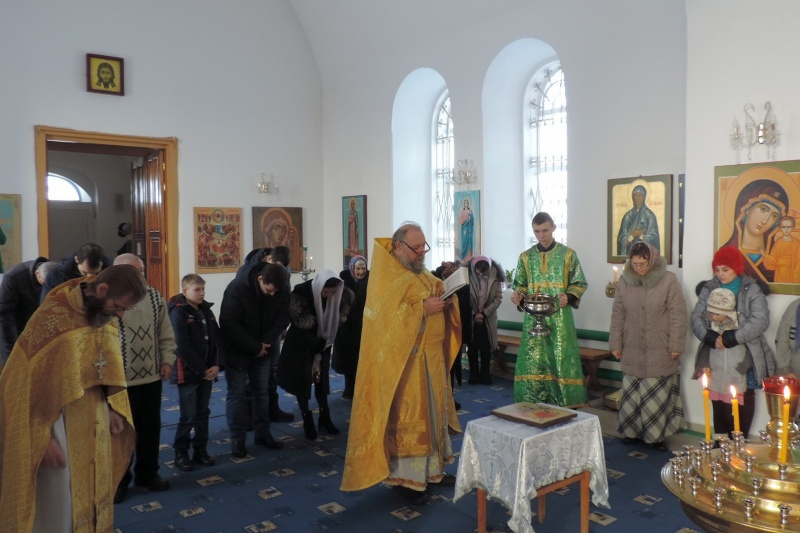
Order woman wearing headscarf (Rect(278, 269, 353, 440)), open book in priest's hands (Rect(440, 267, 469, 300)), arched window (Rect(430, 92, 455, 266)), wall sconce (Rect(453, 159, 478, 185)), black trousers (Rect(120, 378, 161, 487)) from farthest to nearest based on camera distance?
1. arched window (Rect(430, 92, 455, 266))
2. wall sconce (Rect(453, 159, 478, 185))
3. woman wearing headscarf (Rect(278, 269, 353, 440))
4. black trousers (Rect(120, 378, 161, 487))
5. open book in priest's hands (Rect(440, 267, 469, 300))

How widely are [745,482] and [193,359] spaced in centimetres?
407

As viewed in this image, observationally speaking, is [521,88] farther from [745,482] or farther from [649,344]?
[745,482]

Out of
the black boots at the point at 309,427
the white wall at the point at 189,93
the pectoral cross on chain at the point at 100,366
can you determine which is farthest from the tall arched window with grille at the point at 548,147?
the pectoral cross on chain at the point at 100,366

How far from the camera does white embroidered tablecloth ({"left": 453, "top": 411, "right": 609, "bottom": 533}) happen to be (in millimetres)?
3531

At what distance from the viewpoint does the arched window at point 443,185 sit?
1089 cm

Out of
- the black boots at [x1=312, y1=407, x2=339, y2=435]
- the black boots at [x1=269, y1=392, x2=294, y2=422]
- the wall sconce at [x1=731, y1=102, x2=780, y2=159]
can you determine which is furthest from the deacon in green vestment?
the black boots at [x1=269, y1=392, x2=294, y2=422]

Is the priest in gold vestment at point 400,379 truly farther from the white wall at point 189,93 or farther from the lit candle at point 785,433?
the white wall at point 189,93

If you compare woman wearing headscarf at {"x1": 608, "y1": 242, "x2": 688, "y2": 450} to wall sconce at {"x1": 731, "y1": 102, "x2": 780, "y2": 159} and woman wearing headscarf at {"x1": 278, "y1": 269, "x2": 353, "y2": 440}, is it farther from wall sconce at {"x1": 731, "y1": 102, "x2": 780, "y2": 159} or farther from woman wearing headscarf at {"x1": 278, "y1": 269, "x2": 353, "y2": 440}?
woman wearing headscarf at {"x1": 278, "y1": 269, "x2": 353, "y2": 440}

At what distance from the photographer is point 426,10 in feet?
32.0

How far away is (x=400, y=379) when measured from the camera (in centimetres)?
441

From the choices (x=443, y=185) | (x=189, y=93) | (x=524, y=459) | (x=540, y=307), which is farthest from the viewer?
(x=443, y=185)

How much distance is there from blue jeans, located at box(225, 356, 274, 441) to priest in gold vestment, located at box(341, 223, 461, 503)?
4.60ft

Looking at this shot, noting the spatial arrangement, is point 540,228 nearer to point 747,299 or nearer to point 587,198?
point 747,299

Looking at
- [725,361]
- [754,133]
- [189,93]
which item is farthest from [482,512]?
[189,93]
